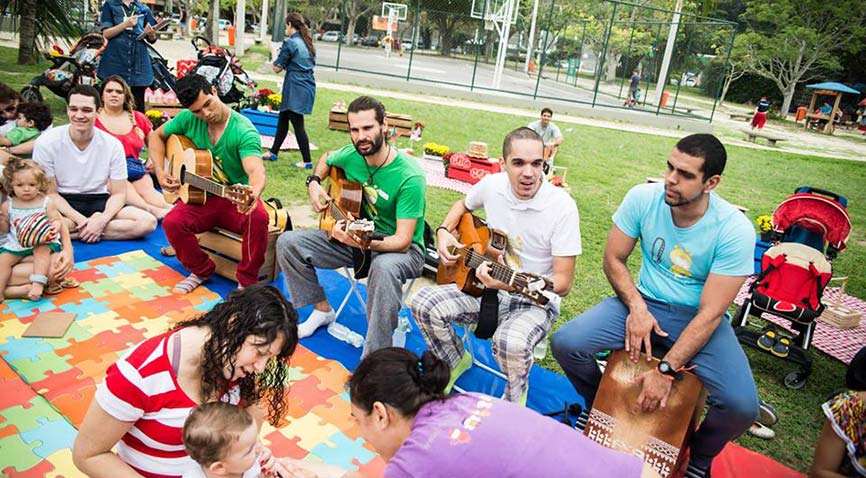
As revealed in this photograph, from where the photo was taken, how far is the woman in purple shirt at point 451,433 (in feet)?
5.32

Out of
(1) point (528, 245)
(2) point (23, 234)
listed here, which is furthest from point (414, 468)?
(2) point (23, 234)

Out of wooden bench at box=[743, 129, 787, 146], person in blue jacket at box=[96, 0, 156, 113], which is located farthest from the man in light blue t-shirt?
wooden bench at box=[743, 129, 787, 146]

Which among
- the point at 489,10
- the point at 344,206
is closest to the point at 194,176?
the point at 344,206

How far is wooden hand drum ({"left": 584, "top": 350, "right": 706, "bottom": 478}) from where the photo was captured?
109 inches

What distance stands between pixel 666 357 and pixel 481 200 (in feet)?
4.75

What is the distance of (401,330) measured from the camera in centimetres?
416

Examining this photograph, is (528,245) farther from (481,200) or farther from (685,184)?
(685,184)

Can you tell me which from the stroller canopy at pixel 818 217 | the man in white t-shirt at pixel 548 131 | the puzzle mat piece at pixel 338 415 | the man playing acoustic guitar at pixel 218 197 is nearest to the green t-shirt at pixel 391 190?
the man playing acoustic guitar at pixel 218 197

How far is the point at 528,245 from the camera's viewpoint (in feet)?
11.3

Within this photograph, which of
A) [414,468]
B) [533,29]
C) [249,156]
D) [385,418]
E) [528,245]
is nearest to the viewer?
[414,468]

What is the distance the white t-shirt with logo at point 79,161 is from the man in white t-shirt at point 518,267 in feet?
9.80

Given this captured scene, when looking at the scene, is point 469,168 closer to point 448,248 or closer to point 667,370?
point 448,248

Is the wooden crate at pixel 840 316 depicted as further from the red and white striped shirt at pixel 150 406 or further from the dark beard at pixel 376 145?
the red and white striped shirt at pixel 150 406

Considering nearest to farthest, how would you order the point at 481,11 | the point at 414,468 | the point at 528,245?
the point at 414,468 → the point at 528,245 → the point at 481,11
